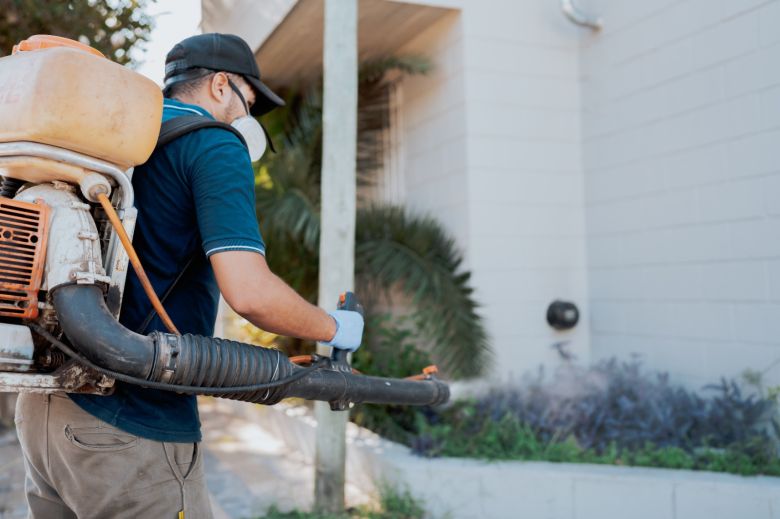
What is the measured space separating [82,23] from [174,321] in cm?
402

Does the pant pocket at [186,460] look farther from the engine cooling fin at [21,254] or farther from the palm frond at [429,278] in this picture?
the palm frond at [429,278]

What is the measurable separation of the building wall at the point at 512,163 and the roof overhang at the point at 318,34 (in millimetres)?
175

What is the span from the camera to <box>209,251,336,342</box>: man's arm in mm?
1500

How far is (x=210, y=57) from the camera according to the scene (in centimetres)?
189

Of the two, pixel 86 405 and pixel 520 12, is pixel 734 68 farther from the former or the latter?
pixel 86 405

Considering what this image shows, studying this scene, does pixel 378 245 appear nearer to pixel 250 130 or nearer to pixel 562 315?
pixel 562 315

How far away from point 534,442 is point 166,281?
2.75 m

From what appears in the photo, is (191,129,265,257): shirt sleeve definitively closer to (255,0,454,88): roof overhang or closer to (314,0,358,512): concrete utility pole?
(314,0,358,512): concrete utility pole

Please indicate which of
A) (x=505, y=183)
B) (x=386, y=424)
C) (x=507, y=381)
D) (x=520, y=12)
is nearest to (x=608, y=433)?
(x=507, y=381)

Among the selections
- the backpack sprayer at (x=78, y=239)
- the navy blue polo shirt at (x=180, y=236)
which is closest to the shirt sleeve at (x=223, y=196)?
the navy blue polo shirt at (x=180, y=236)

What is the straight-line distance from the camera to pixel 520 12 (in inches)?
201

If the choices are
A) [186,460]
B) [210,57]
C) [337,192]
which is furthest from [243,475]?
[210,57]

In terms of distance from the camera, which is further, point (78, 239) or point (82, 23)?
point (82, 23)

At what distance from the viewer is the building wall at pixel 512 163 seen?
495 cm
